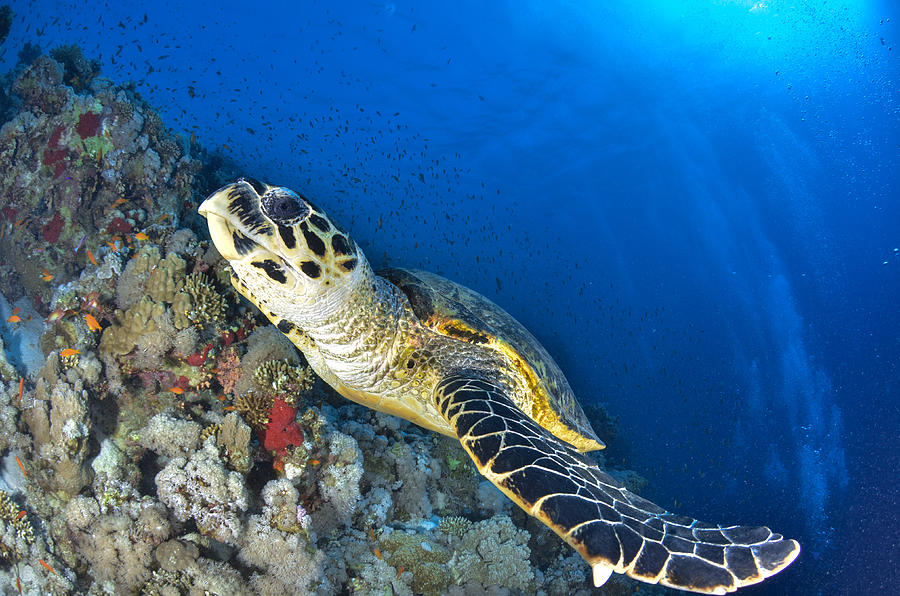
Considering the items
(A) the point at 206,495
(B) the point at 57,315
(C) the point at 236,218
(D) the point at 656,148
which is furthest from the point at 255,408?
(D) the point at 656,148

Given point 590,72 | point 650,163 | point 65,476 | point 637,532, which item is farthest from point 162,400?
point 650,163

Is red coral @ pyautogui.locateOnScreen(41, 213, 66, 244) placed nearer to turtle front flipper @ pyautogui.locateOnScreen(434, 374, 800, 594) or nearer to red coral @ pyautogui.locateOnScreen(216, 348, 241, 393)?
red coral @ pyautogui.locateOnScreen(216, 348, 241, 393)

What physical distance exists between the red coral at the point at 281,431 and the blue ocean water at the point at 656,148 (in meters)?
9.76

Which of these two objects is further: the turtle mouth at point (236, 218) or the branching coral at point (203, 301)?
the branching coral at point (203, 301)

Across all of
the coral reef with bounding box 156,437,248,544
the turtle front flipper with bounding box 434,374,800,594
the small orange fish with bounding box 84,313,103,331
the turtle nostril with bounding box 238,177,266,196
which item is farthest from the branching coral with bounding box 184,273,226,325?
the turtle front flipper with bounding box 434,374,800,594

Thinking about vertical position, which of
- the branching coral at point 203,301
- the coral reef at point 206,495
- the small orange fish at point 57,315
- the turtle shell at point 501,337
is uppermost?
the turtle shell at point 501,337

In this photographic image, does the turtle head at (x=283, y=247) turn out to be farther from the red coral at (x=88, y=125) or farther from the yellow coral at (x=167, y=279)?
the red coral at (x=88, y=125)

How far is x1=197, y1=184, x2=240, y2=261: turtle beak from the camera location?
78.5 inches

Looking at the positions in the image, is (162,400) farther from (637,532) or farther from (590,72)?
A: (590,72)

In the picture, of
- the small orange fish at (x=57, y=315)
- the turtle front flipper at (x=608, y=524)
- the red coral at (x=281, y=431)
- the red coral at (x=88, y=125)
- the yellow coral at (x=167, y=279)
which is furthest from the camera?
the red coral at (x=88, y=125)

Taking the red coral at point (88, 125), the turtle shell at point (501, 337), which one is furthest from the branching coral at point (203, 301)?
the red coral at point (88, 125)

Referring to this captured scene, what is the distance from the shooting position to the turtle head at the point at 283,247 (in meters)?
2.04

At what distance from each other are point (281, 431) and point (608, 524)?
1.98 m

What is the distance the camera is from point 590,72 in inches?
758
